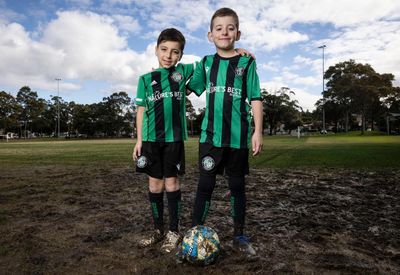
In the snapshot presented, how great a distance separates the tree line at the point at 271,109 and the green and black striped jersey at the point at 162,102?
171 feet

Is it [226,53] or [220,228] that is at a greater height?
[226,53]

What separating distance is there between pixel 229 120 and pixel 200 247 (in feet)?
3.74

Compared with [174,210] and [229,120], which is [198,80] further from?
[174,210]

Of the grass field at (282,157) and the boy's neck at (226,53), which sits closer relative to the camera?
the boy's neck at (226,53)

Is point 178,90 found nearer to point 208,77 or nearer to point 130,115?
point 208,77

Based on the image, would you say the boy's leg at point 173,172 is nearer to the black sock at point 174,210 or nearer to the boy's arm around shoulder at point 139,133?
the black sock at point 174,210

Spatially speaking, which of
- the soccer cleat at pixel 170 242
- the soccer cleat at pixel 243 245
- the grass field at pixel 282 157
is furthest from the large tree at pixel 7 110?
the soccer cleat at pixel 243 245

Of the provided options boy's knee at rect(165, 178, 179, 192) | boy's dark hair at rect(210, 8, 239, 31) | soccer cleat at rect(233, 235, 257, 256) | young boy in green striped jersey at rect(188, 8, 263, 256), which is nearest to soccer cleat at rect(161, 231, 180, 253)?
young boy in green striped jersey at rect(188, 8, 263, 256)

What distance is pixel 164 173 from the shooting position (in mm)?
3303

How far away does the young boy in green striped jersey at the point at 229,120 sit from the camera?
3004 millimetres

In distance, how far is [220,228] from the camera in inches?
143

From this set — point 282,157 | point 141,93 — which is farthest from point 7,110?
point 141,93

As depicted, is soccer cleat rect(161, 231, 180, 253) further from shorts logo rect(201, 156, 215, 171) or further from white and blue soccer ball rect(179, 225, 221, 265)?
shorts logo rect(201, 156, 215, 171)

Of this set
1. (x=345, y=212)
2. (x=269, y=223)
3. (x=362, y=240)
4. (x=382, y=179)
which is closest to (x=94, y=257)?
(x=269, y=223)
